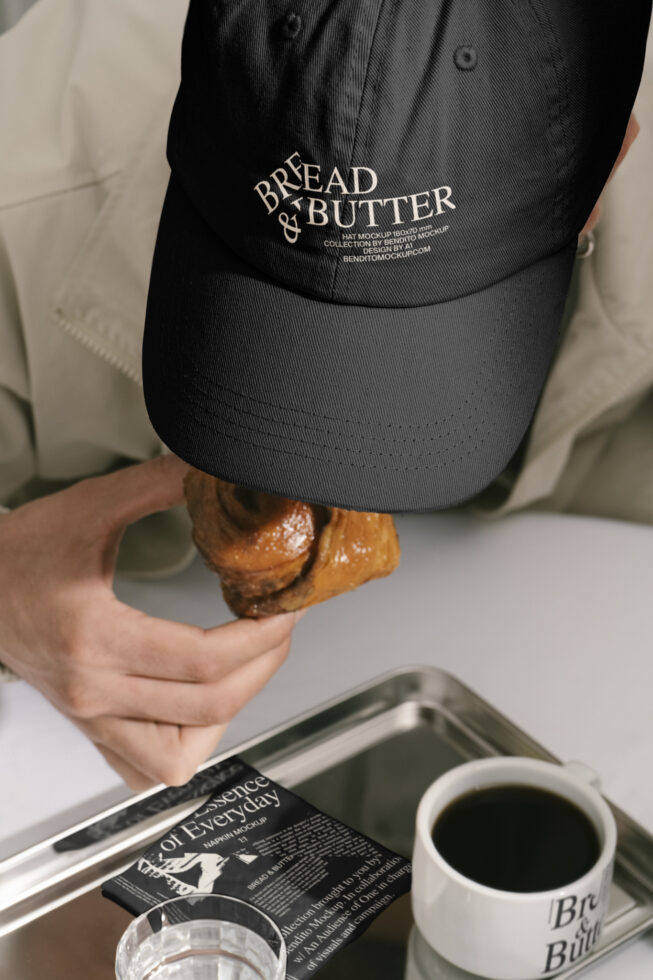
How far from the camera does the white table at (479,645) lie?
0.92m

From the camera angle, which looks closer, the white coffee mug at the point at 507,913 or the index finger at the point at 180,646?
the white coffee mug at the point at 507,913

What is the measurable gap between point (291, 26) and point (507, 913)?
1.87ft

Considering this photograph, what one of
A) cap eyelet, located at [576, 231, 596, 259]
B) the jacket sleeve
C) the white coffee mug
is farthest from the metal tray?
cap eyelet, located at [576, 231, 596, 259]

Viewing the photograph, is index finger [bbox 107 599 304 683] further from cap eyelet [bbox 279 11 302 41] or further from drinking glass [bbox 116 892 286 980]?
cap eyelet [bbox 279 11 302 41]

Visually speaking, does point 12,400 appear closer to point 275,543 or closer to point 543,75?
point 275,543

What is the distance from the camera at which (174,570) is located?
1137 mm

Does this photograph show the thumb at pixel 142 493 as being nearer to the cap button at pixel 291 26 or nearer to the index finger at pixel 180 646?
the index finger at pixel 180 646

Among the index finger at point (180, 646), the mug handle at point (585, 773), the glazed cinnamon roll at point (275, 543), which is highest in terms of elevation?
the glazed cinnamon roll at point (275, 543)

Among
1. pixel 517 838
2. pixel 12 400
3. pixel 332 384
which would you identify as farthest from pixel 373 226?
pixel 12 400

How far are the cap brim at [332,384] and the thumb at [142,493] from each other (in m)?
0.12

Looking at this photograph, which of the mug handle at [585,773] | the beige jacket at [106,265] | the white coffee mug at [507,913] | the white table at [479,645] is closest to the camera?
the white coffee mug at [507,913]

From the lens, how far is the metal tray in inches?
29.4

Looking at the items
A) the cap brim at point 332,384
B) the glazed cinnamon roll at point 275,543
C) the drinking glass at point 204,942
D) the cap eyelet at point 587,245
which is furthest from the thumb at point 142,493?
the cap eyelet at point 587,245

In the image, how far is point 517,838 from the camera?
76cm
